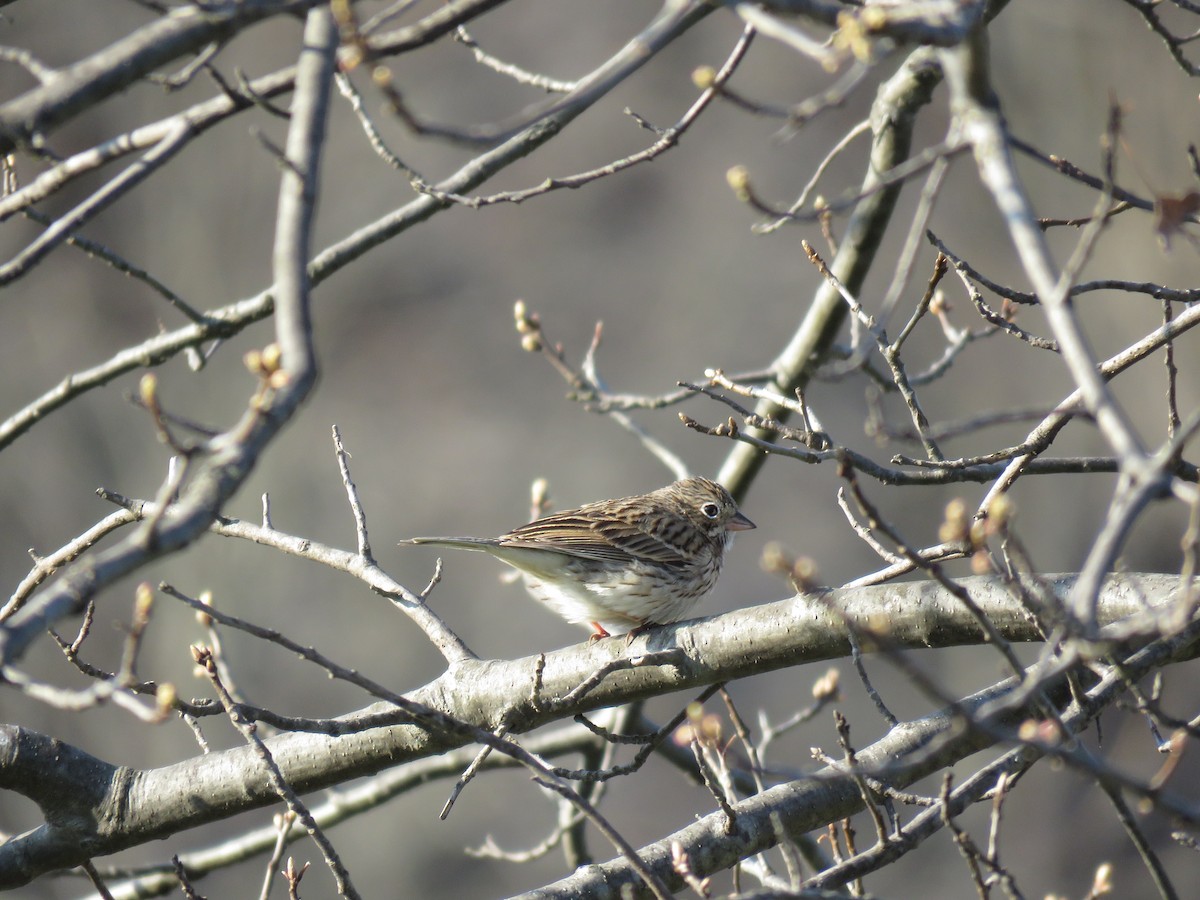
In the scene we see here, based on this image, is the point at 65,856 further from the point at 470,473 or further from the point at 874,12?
the point at 470,473

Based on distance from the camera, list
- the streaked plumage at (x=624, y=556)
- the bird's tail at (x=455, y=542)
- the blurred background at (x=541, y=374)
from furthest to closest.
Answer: the blurred background at (x=541, y=374), the streaked plumage at (x=624, y=556), the bird's tail at (x=455, y=542)

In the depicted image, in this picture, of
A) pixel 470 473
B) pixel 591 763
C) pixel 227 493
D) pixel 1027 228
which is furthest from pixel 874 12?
pixel 470 473

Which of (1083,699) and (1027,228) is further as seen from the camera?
(1083,699)

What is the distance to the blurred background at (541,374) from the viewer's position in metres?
9.47

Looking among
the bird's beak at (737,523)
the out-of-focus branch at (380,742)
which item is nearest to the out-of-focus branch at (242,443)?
the out-of-focus branch at (380,742)

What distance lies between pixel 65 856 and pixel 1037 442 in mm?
3040

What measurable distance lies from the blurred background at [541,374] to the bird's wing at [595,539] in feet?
13.4

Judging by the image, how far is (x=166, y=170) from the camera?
36.7 ft

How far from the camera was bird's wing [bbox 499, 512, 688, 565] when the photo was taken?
4867 millimetres

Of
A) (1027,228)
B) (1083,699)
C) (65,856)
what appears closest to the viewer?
(1027,228)

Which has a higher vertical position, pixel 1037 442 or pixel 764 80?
pixel 764 80

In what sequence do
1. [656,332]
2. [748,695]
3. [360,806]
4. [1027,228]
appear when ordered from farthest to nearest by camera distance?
[656,332] → [748,695] → [360,806] → [1027,228]

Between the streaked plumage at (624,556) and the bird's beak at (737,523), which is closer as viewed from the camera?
the streaked plumage at (624,556)

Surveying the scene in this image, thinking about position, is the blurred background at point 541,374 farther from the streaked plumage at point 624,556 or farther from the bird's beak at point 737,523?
the streaked plumage at point 624,556
